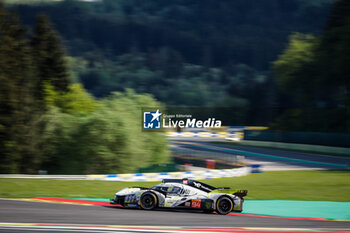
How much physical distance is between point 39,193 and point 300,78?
154 ft

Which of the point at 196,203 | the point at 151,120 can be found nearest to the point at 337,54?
the point at 151,120

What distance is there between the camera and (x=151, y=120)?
27484 mm

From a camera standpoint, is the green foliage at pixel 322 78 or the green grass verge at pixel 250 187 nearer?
the green grass verge at pixel 250 187

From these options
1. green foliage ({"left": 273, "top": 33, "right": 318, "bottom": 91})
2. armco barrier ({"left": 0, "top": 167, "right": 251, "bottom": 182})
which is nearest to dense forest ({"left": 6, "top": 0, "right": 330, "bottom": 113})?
green foliage ({"left": 273, "top": 33, "right": 318, "bottom": 91})

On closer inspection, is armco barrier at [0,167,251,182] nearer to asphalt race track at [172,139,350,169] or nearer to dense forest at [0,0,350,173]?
dense forest at [0,0,350,173]

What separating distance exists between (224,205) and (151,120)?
15.3 meters

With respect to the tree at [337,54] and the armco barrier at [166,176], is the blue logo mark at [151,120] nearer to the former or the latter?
the armco barrier at [166,176]

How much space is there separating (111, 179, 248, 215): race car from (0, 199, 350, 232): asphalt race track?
0.23m

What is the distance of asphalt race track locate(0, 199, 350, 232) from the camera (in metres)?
10.6

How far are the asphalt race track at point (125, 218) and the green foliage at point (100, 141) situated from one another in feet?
35.3

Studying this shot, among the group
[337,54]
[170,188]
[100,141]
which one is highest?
[337,54]

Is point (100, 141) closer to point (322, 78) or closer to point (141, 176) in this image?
point (141, 176)

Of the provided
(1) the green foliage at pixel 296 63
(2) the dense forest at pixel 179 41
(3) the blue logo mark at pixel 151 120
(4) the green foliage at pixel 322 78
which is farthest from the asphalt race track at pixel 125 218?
(2) the dense forest at pixel 179 41

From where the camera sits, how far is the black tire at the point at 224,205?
41.5 feet
